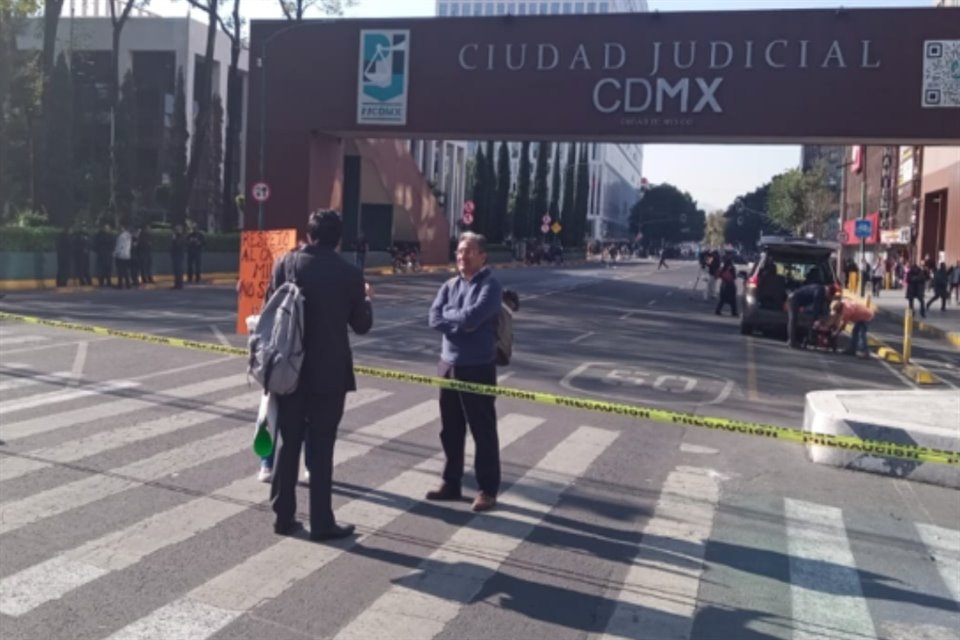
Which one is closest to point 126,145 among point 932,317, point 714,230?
point 932,317

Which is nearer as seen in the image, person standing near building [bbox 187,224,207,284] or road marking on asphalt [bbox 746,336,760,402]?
road marking on asphalt [bbox 746,336,760,402]

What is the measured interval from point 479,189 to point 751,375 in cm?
6247

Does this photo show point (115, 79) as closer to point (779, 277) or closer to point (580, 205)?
point (779, 277)

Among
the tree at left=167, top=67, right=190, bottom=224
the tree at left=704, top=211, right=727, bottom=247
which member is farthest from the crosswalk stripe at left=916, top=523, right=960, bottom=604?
the tree at left=704, top=211, right=727, bottom=247

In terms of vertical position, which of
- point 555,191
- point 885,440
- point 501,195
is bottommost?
point 885,440

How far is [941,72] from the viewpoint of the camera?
29.7 meters

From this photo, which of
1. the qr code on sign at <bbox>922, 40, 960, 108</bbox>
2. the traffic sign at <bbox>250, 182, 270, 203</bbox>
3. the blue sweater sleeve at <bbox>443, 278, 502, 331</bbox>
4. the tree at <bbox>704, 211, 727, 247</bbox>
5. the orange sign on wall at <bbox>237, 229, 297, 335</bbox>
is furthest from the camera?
the tree at <bbox>704, 211, 727, 247</bbox>

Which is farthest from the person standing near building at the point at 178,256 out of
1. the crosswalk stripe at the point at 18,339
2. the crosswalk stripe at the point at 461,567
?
the crosswalk stripe at the point at 461,567

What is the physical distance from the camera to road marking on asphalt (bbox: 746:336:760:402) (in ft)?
49.7

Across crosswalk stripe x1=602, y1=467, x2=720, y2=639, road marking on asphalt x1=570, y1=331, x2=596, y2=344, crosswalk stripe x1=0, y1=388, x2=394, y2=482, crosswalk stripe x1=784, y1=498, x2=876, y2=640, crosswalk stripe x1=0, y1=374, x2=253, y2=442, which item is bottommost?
crosswalk stripe x1=784, y1=498, x2=876, y2=640

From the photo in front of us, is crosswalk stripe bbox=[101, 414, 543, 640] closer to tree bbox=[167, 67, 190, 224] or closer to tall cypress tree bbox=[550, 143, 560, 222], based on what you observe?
tree bbox=[167, 67, 190, 224]

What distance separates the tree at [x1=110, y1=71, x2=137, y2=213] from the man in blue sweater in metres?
41.1

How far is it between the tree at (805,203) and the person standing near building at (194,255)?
49.1m

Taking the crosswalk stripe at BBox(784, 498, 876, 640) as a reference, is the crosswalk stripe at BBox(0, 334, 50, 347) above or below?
above
